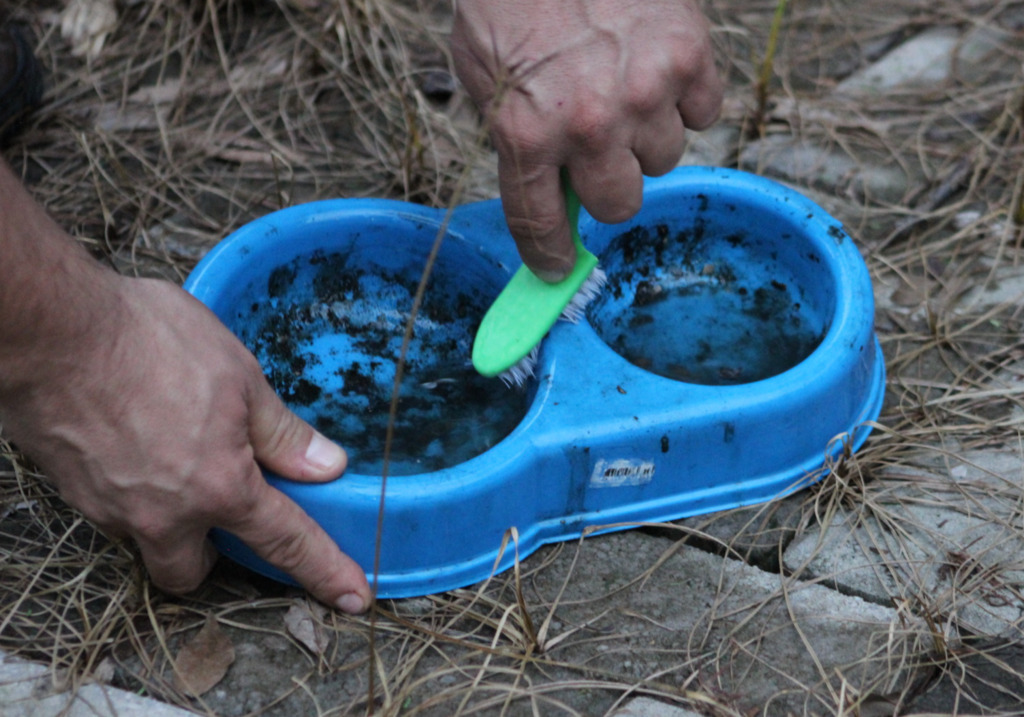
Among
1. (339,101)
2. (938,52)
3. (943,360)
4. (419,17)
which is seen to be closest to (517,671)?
(943,360)

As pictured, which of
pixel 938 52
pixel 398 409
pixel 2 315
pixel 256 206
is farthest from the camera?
pixel 938 52

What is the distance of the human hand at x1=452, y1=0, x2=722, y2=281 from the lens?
1.11 metres

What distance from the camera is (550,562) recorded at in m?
1.31

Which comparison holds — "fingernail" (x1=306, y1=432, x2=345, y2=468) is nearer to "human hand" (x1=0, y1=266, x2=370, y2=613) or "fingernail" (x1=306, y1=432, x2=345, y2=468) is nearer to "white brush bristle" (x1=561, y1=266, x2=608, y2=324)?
"human hand" (x1=0, y1=266, x2=370, y2=613)

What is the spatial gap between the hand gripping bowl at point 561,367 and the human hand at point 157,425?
0.32 ft

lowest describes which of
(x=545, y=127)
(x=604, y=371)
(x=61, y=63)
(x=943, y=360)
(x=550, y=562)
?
(x=943, y=360)

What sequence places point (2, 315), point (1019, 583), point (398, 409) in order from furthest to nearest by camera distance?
point (398, 409)
point (1019, 583)
point (2, 315)

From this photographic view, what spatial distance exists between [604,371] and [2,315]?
73 cm

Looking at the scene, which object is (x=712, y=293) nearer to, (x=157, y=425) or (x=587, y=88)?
(x=587, y=88)

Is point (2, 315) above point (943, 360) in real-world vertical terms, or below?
above

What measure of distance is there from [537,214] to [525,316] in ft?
0.67

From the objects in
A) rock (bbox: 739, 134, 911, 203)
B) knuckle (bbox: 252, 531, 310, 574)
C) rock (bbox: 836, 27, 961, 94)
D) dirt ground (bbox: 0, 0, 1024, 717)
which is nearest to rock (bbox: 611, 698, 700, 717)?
dirt ground (bbox: 0, 0, 1024, 717)

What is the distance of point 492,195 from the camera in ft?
6.11

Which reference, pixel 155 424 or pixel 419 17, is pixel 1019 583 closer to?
pixel 155 424
